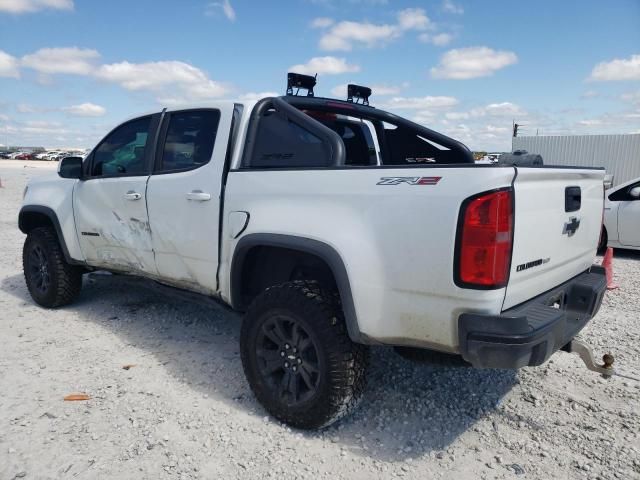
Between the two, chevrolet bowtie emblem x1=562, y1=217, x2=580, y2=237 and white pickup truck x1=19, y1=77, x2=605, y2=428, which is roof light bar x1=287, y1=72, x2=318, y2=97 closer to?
white pickup truck x1=19, y1=77, x2=605, y2=428

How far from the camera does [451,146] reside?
4.31 meters

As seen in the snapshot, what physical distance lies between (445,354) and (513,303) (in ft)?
1.40

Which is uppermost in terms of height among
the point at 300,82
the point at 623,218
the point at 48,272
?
the point at 300,82

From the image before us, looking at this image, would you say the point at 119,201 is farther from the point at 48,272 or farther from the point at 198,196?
the point at 48,272

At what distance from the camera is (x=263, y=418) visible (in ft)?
9.71

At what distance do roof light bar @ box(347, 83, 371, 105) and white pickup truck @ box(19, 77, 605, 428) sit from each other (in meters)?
0.03

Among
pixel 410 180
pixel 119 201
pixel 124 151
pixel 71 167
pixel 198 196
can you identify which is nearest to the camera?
pixel 410 180

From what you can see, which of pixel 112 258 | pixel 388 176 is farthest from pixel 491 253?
pixel 112 258

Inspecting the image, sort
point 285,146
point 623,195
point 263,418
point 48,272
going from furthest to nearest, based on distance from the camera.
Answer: point 623,195 < point 48,272 < point 285,146 < point 263,418

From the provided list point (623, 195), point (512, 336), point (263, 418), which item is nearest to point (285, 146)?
point (263, 418)

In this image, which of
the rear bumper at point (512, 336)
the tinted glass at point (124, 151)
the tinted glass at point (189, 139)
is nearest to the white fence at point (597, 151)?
the tinted glass at point (124, 151)

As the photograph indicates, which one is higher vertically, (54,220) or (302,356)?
(54,220)

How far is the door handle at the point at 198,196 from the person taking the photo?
128 inches

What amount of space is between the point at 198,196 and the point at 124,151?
1.33 meters
